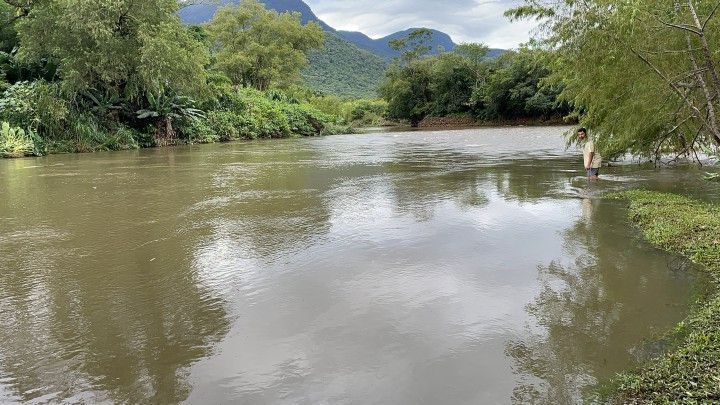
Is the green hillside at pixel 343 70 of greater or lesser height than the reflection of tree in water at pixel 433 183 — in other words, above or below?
above

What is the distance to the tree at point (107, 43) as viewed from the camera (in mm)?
22500

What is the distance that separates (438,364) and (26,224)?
7261mm

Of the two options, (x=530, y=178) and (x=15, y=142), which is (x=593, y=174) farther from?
(x=15, y=142)

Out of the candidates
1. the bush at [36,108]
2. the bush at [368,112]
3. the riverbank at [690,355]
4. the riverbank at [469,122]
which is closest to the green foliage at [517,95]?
the riverbank at [469,122]

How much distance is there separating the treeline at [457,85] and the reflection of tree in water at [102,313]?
1933 inches

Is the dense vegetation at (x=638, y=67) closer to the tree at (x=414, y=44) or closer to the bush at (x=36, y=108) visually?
the bush at (x=36, y=108)

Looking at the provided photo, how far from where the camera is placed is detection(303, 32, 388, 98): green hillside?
10153 cm

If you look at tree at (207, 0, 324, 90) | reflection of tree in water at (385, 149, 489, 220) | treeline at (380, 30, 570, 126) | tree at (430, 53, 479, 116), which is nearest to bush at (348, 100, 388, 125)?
treeline at (380, 30, 570, 126)

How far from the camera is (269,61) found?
165ft

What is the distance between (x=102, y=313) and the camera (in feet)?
14.9

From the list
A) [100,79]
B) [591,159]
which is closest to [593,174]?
[591,159]

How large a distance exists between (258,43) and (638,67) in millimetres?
46403

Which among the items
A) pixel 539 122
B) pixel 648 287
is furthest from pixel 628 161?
pixel 539 122

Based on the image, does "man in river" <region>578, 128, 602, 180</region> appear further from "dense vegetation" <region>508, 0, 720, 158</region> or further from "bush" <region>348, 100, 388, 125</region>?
"bush" <region>348, 100, 388, 125</region>
